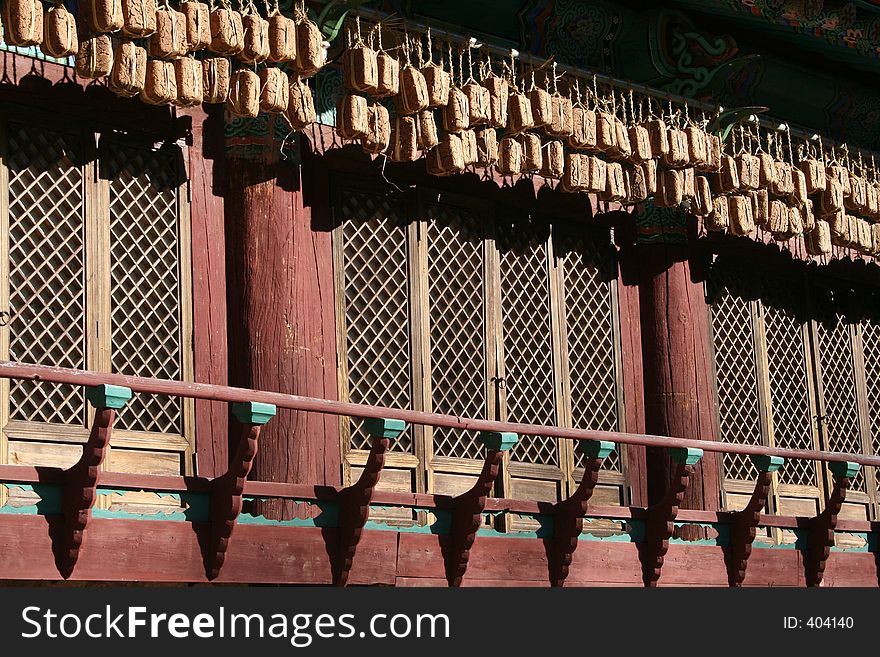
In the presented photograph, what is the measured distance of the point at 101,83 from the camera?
9750 millimetres

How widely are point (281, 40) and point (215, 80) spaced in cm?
44

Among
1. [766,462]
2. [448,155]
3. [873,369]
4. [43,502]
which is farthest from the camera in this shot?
[873,369]

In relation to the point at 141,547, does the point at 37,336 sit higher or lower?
higher

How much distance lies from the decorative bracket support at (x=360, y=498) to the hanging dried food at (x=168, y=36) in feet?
7.44

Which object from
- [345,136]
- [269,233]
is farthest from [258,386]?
[345,136]

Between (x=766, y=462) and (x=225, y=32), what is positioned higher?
(x=225, y=32)

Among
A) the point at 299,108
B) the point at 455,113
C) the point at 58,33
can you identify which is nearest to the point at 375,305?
the point at 455,113

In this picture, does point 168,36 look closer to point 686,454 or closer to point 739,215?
point 686,454

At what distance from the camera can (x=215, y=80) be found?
9477 millimetres

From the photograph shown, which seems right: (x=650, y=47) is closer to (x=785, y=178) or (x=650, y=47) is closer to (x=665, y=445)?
(x=785, y=178)

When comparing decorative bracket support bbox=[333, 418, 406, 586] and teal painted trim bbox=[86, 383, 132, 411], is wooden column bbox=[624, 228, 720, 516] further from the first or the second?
teal painted trim bbox=[86, 383, 132, 411]

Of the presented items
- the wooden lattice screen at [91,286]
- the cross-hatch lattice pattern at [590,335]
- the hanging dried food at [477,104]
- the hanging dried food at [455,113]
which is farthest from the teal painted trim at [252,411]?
the cross-hatch lattice pattern at [590,335]

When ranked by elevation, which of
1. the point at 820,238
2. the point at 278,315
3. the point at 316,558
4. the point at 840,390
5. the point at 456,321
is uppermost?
the point at 820,238

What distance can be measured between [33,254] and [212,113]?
1536 mm
